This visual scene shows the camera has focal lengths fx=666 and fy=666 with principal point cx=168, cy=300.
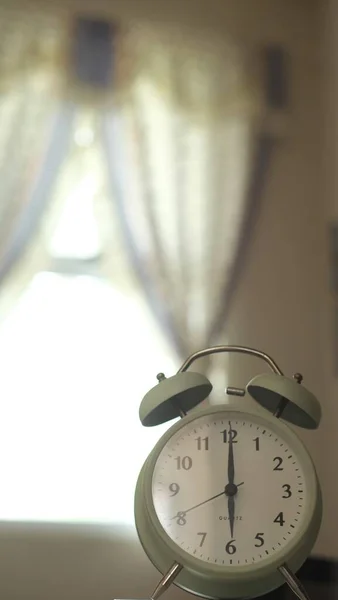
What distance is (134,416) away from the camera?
1664mm

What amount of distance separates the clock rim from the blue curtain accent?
850mm

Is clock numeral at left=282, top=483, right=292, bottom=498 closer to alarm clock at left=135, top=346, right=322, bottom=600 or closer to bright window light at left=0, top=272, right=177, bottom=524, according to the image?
alarm clock at left=135, top=346, right=322, bottom=600

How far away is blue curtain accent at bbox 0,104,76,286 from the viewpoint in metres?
1.72

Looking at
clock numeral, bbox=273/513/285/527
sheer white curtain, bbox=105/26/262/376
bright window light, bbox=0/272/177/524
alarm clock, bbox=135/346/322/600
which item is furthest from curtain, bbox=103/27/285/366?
clock numeral, bbox=273/513/285/527

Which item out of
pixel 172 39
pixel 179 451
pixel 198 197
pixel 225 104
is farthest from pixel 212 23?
pixel 179 451

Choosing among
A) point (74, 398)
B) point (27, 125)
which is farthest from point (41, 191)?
point (74, 398)

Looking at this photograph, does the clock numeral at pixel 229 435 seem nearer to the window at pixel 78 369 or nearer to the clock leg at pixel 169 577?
the clock leg at pixel 169 577

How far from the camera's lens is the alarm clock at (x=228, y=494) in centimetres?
95

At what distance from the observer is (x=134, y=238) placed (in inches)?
70.1

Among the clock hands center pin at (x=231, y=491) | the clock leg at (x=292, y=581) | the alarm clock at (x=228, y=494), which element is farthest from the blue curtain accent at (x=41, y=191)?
the clock leg at (x=292, y=581)

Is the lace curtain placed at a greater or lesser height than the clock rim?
greater

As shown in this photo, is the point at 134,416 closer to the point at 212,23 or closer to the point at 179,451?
the point at 179,451

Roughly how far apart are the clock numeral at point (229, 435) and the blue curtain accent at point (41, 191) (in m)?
0.86

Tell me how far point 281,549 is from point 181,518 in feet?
0.50
